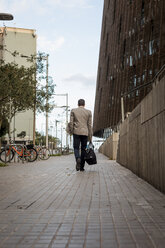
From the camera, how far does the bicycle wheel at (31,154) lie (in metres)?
18.0

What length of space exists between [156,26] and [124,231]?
98.9 feet

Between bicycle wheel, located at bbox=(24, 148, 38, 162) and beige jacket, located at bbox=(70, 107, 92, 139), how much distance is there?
785 centimetres

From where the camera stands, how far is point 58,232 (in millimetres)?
3518

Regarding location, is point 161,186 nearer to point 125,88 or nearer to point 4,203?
point 4,203

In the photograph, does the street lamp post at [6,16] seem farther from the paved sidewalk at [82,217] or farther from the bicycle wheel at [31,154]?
the paved sidewalk at [82,217]

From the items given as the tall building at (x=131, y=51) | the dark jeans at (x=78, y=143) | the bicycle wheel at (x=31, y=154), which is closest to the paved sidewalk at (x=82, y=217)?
the dark jeans at (x=78, y=143)

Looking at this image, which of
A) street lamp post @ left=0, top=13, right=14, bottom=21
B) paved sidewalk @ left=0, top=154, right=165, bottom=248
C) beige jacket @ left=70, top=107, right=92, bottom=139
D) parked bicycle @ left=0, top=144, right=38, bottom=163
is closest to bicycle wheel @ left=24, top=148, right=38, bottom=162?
parked bicycle @ left=0, top=144, right=38, bottom=163

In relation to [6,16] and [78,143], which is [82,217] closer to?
[78,143]

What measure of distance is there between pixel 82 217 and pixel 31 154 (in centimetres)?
1437

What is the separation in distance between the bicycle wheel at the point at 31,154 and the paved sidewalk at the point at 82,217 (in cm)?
1122

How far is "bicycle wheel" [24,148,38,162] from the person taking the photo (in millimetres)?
17991

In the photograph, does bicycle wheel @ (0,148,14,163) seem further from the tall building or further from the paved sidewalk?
the tall building

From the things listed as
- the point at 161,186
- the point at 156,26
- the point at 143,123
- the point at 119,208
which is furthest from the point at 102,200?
the point at 156,26

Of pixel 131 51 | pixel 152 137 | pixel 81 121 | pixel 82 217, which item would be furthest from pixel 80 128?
pixel 131 51
